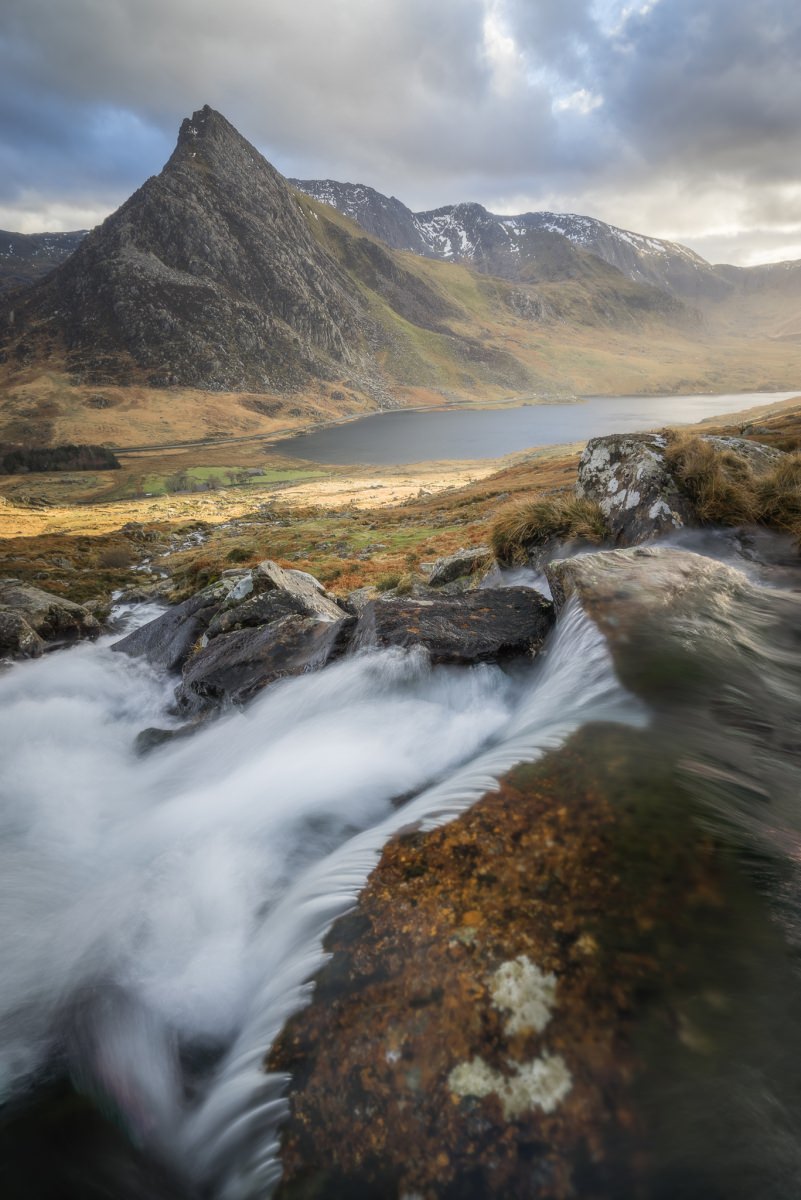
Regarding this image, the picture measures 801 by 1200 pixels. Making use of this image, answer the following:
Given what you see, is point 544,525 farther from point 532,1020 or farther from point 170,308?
point 170,308

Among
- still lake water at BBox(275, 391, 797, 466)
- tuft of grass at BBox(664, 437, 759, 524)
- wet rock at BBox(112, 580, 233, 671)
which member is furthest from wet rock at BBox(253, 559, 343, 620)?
still lake water at BBox(275, 391, 797, 466)

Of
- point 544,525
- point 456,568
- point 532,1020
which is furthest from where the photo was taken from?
point 456,568

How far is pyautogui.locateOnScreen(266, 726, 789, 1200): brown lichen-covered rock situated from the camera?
6.86 feet

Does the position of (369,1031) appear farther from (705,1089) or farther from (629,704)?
(629,704)

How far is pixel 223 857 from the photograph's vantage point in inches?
205

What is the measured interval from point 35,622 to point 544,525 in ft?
47.3

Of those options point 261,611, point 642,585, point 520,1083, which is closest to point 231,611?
point 261,611

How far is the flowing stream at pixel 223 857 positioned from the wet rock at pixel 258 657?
0.55 m

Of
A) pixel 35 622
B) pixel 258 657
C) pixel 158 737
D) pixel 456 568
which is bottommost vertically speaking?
pixel 35 622

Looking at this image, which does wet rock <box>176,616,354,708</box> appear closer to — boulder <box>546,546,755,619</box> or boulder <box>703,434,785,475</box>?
boulder <box>546,546,755,619</box>

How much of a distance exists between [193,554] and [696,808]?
104 ft

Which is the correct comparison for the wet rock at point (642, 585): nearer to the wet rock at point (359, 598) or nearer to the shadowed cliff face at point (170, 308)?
the wet rock at point (359, 598)

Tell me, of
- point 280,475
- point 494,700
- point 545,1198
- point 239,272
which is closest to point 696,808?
point 545,1198

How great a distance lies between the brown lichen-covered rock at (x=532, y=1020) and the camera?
2092 millimetres
